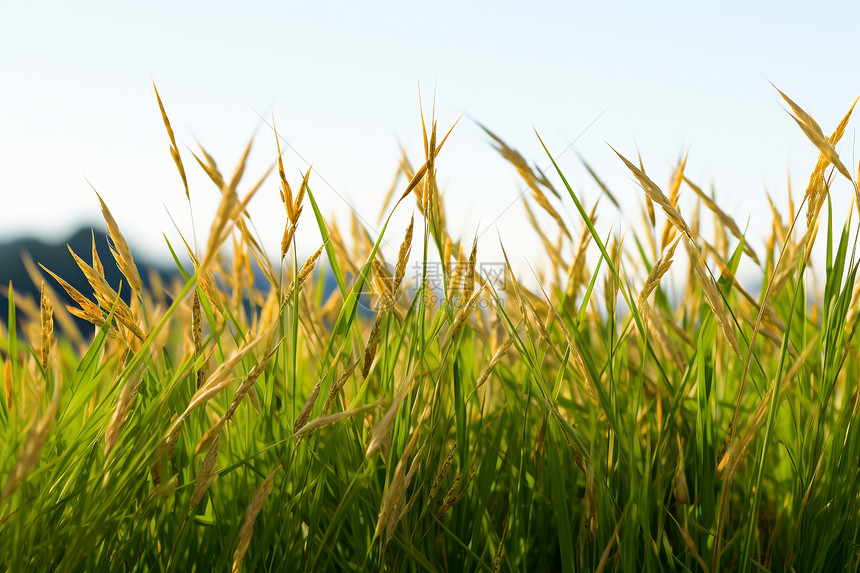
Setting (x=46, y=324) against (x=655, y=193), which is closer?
(x=655, y=193)

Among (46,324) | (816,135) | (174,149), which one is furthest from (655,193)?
(46,324)

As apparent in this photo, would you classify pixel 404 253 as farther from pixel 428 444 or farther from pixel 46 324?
pixel 46 324

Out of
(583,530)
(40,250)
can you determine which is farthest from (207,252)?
(40,250)

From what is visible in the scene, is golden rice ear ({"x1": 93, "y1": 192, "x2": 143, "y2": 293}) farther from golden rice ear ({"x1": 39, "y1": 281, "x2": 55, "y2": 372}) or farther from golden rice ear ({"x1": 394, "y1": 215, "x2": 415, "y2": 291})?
golden rice ear ({"x1": 394, "y1": 215, "x2": 415, "y2": 291})

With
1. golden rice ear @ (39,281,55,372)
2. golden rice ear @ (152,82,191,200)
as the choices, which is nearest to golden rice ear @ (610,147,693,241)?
golden rice ear @ (152,82,191,200)

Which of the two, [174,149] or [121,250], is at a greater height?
[174,149]

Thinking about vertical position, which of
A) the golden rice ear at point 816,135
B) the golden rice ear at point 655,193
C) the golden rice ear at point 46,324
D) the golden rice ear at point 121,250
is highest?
the golden rice ear at point 816,135

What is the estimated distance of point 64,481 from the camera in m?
0.75

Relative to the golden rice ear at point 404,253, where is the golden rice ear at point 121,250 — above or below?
below

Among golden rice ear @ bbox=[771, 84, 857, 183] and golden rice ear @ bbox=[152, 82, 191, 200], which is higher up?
golden rice ear @ bbox=[771, 84, 857, 183]

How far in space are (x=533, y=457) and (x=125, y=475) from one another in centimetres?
53

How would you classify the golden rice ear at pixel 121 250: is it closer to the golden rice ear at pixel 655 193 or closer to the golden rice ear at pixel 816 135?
the golden rice ear at pixel 655 193

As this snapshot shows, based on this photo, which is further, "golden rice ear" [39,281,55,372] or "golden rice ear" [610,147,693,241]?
"golden rice ear" [39,281,55,372]

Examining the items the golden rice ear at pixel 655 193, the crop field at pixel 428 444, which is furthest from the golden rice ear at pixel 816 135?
the golden rice ear at pixel 655 193
